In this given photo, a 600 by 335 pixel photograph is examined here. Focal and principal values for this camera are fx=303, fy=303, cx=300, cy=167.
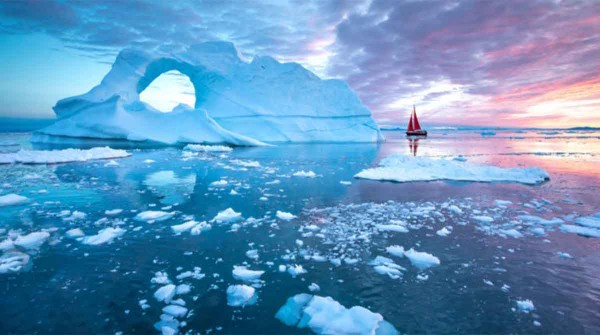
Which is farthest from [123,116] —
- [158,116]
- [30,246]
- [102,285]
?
[102,285]

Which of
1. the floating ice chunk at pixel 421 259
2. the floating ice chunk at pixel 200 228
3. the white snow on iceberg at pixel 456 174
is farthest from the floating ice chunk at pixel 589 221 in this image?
the floating ice chunk at pixel 200 228

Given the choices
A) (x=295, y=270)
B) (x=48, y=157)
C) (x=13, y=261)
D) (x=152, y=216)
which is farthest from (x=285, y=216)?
(x=48, y=157)

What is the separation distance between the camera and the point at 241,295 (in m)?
2.45

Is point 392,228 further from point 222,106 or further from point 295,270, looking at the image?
point 222,106

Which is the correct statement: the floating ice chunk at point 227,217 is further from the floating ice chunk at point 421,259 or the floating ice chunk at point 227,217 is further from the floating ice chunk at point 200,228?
the floating ice chunk at point 421,259

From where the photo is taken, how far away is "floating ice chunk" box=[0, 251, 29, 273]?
2.85 meters

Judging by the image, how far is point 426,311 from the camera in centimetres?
226

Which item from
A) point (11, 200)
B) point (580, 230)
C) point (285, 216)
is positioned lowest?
point (580, 230)

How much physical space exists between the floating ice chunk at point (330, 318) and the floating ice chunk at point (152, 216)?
295 cm

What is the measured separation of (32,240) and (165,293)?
2326 mm

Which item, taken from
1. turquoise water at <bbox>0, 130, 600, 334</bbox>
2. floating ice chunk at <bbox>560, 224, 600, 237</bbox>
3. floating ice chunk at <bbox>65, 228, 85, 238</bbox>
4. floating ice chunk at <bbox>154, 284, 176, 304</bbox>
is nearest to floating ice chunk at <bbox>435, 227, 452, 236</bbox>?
turquoise water at <bbox>0, 130, 600, 334</bbox>

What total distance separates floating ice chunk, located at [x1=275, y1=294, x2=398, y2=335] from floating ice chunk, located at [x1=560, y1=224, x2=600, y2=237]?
3593 millimetres

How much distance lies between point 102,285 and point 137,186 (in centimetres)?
497

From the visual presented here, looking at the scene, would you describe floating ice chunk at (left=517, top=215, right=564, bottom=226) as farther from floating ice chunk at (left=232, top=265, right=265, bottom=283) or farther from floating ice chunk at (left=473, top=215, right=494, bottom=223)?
floating ice chunk at (left=232, top=265, right=265, bottom=283)
